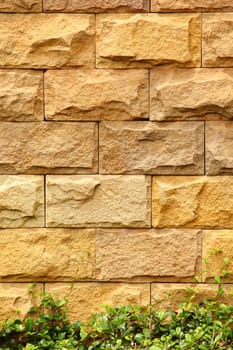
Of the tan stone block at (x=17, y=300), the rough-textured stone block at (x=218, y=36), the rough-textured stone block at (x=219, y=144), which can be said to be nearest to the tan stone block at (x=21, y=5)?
the rough-textured stone block at (x=218, y=36)

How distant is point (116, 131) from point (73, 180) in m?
0.35

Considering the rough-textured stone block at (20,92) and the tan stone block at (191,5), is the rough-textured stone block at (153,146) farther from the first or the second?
the tan stone block at (191,5)

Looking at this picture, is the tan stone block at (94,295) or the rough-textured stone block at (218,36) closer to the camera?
the rough-textured stone block at (218,36)

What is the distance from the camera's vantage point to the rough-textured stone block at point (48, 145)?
3.45 m

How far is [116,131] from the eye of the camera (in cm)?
344

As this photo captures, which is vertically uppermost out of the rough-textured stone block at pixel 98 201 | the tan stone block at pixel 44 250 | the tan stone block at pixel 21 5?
the tan stone block at pixel 21 5

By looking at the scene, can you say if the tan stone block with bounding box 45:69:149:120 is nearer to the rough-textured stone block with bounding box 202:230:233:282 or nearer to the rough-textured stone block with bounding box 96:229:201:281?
the rough-textured stone block with bounding box 96:229:201:281

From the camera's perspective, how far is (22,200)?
3.47 metres

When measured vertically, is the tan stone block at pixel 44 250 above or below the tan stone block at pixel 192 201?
below

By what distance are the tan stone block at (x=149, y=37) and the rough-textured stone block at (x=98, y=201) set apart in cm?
65

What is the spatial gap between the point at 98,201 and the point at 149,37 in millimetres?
921

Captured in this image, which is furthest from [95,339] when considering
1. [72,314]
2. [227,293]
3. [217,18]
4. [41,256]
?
[217,18]

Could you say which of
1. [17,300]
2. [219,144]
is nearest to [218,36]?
[219,144]

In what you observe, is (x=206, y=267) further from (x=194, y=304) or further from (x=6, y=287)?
(x=6, y=287)
